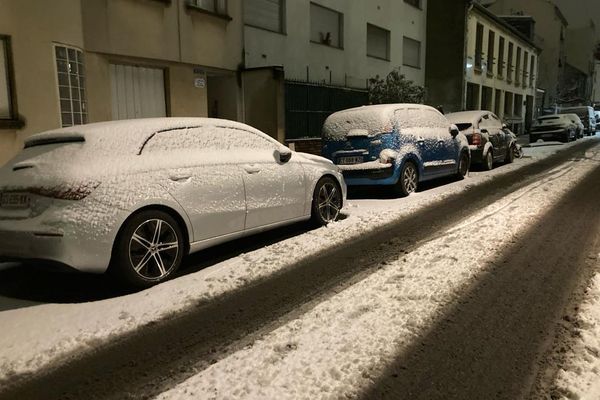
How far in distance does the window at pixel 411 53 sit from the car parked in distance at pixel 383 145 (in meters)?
13.8

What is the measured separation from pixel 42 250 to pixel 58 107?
565 cm

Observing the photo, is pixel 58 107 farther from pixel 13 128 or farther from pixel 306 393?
pixel 306 393

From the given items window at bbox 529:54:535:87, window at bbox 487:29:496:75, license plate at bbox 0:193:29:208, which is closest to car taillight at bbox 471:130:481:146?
license plate at bbox 0:193:29:208

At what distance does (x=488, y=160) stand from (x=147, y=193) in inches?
433

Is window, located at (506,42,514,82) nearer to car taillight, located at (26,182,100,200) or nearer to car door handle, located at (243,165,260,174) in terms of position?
car door handle, located at (243,165,260,174)

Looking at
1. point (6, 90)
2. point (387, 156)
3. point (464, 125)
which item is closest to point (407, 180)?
point (387, 156)

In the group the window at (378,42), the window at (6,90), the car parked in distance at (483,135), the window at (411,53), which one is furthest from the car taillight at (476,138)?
the window at (411,53)

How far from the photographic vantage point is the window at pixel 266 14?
13.2 metres

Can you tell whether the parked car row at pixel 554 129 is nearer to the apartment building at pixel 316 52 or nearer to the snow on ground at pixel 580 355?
the apartment building at pixel 316 52

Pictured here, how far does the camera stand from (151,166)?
445 centimetres

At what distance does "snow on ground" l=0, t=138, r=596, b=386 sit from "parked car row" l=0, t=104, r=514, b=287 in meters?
0.28

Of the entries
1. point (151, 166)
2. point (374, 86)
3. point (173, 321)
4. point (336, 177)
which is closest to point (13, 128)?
point (151, 166)

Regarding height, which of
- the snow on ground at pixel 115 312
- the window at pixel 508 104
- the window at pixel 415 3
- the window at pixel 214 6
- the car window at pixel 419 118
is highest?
the window at pixel 415 3

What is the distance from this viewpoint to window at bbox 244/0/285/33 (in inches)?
521
